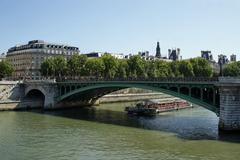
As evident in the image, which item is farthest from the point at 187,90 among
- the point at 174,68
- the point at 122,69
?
the point at 174,68

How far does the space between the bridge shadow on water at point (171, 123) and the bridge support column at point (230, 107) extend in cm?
79

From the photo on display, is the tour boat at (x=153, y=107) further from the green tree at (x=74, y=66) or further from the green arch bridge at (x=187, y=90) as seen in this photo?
the green tree at (x=74, y=66)

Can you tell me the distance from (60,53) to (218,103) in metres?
73.1

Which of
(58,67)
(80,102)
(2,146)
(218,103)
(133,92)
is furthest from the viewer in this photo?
(58,67)

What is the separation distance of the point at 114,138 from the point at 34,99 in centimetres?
2972

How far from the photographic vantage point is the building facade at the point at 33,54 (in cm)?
9981

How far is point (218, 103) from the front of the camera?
3606 centimetres

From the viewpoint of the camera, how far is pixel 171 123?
41500 millimetres

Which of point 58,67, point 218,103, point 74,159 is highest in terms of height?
point 58,67

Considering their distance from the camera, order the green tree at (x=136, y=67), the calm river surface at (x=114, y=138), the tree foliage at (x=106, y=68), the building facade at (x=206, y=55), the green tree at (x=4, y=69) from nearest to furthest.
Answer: the calm river surface at (x=114, y=138), the green tree at (x=4, y=69), the tree foliage at (x=106, y=68), the green tree at (x=136, y=67), the building facade at (x=206, y=55)

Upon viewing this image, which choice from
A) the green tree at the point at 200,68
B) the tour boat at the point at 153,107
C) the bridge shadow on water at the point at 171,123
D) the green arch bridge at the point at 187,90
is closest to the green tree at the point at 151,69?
the green tree at the point at 200,68

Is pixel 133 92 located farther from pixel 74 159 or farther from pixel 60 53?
pixel 74 159

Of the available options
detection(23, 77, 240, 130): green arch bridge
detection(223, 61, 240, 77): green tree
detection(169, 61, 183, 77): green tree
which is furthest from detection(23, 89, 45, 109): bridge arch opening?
detection(223, 61, 240, 77): green tree

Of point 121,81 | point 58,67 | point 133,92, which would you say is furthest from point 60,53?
point 121,81
